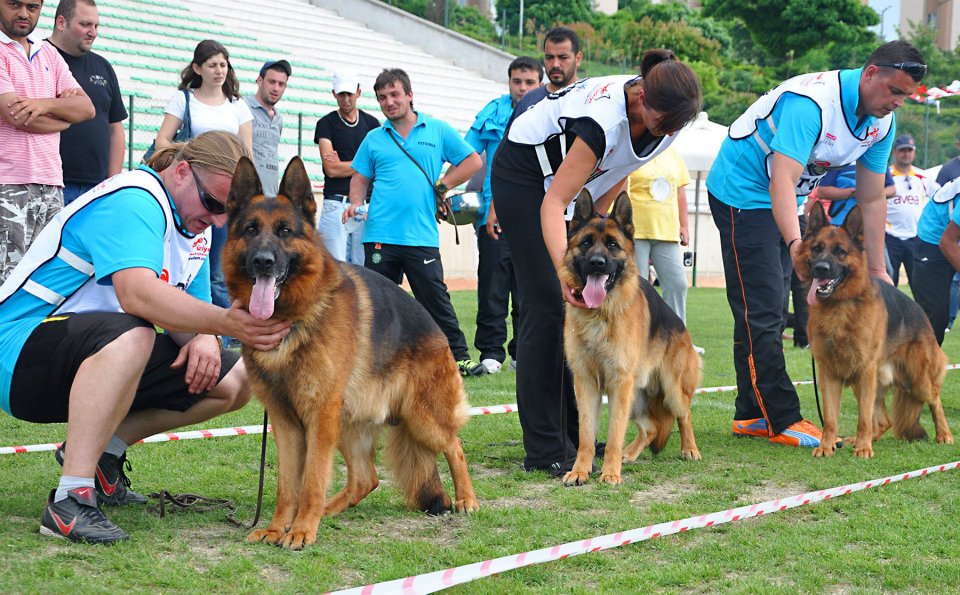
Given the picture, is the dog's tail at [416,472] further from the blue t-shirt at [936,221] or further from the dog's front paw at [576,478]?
the blue t-shirt at [936,221]

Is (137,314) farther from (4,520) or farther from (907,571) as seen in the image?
(907,571)

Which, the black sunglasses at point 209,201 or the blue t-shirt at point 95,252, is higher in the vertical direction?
the black sunglasses at point 209,201

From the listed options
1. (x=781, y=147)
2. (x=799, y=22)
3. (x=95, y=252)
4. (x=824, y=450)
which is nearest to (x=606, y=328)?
(x=781, y=147)

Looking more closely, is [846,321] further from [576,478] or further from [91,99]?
[91,99]

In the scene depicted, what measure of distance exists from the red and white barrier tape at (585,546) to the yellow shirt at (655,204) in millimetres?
4051

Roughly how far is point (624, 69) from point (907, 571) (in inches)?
1203

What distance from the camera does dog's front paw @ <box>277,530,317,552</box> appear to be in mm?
3494

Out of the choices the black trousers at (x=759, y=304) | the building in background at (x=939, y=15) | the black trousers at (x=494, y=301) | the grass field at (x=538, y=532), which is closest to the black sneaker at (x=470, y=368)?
the black trousers at (x=494, y=301)

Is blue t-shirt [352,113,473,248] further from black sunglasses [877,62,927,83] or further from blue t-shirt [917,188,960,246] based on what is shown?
A: blue t-shirt [917,188,960,246]

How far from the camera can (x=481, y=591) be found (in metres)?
3.07

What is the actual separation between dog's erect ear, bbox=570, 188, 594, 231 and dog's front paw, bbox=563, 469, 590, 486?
120 centimetres

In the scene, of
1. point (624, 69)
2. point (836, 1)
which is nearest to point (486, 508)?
point (624, 69)

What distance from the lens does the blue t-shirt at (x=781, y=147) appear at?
522 centimetres

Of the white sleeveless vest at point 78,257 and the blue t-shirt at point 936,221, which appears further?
the blue t-shirt at point 936,221
